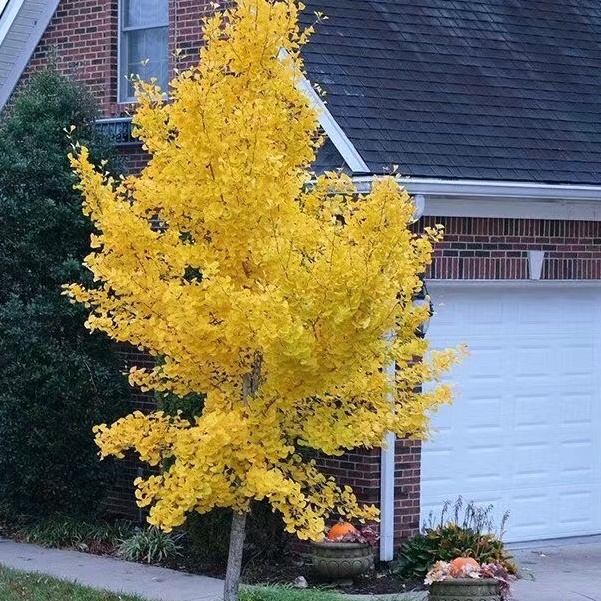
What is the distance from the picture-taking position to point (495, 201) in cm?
1202

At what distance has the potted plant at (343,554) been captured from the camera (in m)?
10.5

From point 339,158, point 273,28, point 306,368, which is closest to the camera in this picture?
point 306,368

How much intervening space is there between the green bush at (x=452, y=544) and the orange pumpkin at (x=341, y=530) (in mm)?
559

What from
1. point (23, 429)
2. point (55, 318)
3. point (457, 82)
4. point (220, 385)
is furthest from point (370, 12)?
point (220, 385)

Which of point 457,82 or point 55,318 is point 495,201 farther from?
point 55,318

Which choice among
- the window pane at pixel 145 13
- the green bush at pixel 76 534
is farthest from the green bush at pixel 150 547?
the window pane at pixel 145 13

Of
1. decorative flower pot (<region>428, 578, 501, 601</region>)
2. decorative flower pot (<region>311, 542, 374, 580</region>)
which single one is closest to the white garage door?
decorative flower pot (<region>311, 542, 374, 580</region>)

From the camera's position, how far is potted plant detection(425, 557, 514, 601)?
9.45 metres

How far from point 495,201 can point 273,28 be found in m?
4.16

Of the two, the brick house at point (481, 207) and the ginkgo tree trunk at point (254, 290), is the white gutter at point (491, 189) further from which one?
the ginkgo tree trunk at point (254, 290)

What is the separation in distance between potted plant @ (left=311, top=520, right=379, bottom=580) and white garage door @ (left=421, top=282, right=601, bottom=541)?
4.10 feet

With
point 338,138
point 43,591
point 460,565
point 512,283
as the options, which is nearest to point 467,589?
point 460,565

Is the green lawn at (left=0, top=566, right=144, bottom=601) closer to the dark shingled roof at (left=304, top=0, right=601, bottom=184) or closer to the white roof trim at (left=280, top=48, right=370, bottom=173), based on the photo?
the white roof trim at (left=280, top=48, right=370, bottom=173)

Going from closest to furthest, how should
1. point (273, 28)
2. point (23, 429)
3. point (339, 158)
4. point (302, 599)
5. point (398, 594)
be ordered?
1. point (273, 28)
2. point (302, 599)
3. point (398, 594)
4. point (339, 158)
5. point (23, 429)
